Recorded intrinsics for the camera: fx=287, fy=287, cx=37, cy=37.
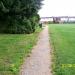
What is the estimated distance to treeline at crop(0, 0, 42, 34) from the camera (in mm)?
27688

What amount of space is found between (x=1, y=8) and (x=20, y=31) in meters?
3.61

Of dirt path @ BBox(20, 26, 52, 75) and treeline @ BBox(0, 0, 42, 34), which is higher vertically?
treeline @ BBox(0, 0, 42, 34)

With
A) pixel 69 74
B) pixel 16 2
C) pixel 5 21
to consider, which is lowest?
pixel 69 74

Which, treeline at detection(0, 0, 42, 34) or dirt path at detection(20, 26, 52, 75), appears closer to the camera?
dirt path at detection(20, 26, 52, 75)

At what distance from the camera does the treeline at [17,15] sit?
27.7 metres

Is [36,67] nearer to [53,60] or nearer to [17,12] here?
[53,60]

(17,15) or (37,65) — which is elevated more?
(17,15)

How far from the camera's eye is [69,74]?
29.2 feet

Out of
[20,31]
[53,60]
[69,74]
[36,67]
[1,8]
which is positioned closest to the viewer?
[69,74]

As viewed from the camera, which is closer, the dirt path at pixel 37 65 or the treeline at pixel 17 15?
the dirt path at pixel 37 65

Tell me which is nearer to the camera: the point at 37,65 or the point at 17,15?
the point at 37,65

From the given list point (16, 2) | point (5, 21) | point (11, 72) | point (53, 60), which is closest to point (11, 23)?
point (5, 21)

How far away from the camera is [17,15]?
1145 inches

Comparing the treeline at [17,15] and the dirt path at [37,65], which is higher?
the treeline at [17,15]
